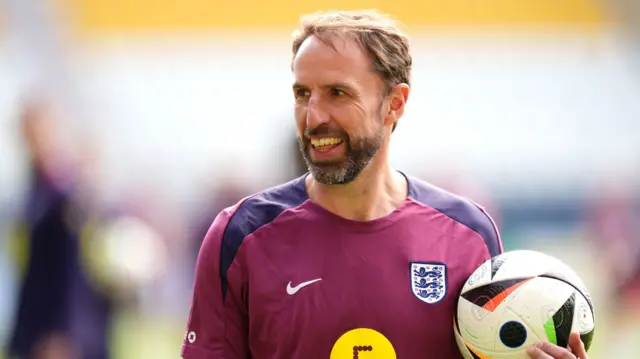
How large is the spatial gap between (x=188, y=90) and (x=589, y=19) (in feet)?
23.4

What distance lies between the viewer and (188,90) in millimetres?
17453

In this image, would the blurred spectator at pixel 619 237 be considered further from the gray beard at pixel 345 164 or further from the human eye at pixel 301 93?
the human eye at pixel 301 93

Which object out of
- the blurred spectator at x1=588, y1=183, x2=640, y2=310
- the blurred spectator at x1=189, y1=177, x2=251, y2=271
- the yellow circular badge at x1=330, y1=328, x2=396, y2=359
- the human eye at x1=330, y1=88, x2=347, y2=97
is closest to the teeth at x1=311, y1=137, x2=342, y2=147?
the human eye at x1=330, y1=88, x2=347, y2=97

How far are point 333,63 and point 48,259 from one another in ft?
13.8

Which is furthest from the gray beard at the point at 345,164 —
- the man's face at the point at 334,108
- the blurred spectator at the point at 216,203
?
the blurred spectator at the point at 216,203

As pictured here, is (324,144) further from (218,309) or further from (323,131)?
(218,309)

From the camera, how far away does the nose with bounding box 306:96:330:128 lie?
3.75 metres

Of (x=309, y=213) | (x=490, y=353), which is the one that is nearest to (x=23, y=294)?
(x=309, y=213)

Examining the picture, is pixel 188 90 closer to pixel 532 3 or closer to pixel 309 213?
pixel 532 3

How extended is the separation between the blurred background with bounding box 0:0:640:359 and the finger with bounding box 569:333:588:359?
966 cm

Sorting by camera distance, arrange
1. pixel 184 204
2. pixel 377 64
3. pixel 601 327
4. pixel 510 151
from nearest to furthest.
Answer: pixel 377 64, pixel 601 327, pixel 184 204, pixel 510 151

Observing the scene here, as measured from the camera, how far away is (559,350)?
3578 mm

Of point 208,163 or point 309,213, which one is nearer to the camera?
point 309,213

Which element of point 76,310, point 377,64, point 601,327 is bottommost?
point 601,327
